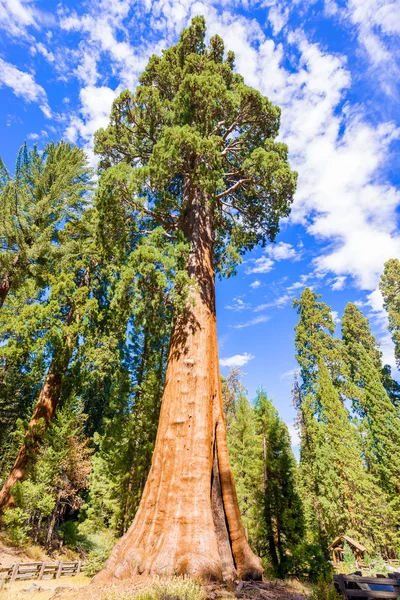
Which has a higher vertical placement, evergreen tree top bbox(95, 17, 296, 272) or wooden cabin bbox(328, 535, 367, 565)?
evergreen tree top bbox(95, 17, 296, 272)

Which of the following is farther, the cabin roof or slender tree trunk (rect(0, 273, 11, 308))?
the cabin roof

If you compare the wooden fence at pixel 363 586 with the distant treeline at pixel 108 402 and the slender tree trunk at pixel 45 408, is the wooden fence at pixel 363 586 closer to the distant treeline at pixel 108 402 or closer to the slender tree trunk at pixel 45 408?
the distant treeline at pixel 108 402

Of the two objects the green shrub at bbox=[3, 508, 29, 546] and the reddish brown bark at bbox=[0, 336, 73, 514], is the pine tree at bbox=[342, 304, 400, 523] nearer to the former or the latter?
the reddish brown bark at bbox=[0, 336, 73, 514]

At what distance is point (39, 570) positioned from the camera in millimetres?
11156

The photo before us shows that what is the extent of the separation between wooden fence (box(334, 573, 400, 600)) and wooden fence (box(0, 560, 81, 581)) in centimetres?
1087

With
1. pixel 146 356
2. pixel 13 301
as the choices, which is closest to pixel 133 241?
pixel 146 356

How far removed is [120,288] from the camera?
24.2ft

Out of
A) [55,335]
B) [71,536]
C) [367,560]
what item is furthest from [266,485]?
[55,335]

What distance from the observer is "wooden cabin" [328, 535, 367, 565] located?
15984 millimetres

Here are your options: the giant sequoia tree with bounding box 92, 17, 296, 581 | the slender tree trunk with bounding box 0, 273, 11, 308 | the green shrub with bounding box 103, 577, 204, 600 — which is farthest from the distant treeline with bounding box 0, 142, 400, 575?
the green shrub with bounding box 103, 577, 204, 600

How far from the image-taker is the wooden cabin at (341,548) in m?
16.0

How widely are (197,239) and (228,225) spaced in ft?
10.7

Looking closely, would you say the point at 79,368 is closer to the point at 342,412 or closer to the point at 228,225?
the point at 228,225

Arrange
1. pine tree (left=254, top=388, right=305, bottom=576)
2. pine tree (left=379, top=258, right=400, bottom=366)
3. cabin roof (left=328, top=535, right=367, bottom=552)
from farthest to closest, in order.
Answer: pine tree (left=379, top=258, right=400, bottom=366), pine tree (left=254, top=388, right=305, bottom=576), cabin roof (left=328, top=535, right=367, bottom=552)
